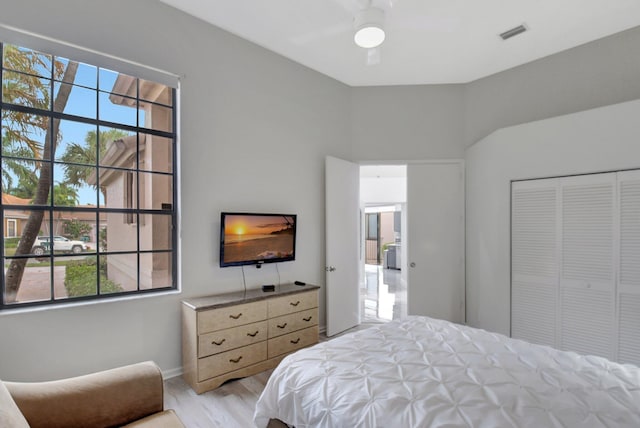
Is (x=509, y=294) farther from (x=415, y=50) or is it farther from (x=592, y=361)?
(x=415, y=50)

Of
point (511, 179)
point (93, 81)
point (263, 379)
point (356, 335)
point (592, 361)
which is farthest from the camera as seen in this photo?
point (511, 179)

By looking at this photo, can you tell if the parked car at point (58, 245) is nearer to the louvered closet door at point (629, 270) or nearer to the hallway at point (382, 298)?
the hallway at point (382, 298)

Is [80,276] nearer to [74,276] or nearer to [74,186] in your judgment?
[74,276]

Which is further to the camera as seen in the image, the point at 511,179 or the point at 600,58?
the point at 511,179

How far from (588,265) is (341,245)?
2.60 meters

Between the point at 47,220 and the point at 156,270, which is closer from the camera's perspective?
the point at 47,220

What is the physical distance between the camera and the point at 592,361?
192cm

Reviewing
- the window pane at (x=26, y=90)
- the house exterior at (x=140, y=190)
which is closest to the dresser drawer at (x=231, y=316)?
the house exterior at (x=140, y=190)

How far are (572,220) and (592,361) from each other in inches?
70.0

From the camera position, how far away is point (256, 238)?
3379 millimetres

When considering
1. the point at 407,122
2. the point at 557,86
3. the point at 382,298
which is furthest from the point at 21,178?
the point at 382,298

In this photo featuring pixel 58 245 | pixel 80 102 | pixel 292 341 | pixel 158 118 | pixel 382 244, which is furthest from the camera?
pixel 382 244

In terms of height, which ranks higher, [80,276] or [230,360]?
[80,276]

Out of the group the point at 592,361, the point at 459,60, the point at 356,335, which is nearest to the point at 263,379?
the point at 356,335
